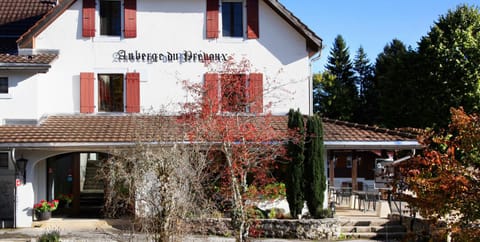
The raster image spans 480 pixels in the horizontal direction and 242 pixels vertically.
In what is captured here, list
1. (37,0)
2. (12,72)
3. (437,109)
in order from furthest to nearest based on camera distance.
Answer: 1. (437,109)
2. (37,0)
3. (12,72)

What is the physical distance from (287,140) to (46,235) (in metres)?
7.05

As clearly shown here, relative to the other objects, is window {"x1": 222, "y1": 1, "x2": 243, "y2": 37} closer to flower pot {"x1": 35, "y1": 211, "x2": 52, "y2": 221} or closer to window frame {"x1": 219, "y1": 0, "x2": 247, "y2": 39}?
window frame {"x1": 219, "y1": 0, "x2": 247, "y2": 39}

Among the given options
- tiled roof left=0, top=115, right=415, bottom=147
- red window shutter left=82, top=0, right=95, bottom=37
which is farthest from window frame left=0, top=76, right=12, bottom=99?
red window shutter left=82, top=0, right=95, bottom=37

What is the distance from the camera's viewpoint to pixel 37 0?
2502 cm

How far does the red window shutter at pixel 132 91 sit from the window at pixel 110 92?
32cm

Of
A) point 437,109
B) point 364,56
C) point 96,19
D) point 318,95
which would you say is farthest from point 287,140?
point 364,56

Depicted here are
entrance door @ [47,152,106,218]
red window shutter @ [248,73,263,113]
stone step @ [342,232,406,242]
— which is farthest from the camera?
entrance door @ [47,152,106,218]

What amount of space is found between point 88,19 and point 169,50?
2939 millimetres

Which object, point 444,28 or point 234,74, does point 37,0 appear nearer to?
point 234,74

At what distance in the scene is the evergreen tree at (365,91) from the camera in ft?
158

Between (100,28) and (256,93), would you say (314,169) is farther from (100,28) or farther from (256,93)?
(100,28)

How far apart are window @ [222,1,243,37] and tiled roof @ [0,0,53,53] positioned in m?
7.33

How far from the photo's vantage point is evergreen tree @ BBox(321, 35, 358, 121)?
49094mm

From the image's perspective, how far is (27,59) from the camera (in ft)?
62.8
